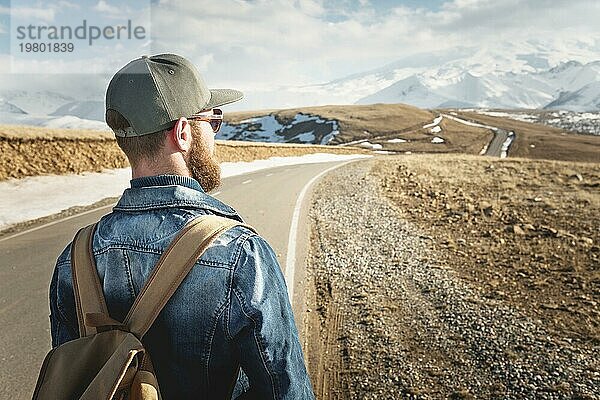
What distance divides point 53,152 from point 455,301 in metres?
18.1

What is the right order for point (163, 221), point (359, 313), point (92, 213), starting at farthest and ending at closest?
1. point (92, 213)
2. point (359, 313)
3. point (163, 221)

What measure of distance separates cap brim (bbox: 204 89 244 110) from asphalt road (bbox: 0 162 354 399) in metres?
3.51

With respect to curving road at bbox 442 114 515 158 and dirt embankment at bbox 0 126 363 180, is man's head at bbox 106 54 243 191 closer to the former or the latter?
dirt embankment at bbox 0 126 363 180

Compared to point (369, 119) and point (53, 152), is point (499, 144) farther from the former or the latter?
point (53, 152)

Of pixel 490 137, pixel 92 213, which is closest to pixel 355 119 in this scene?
pixel 490 137

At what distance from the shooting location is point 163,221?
5.41ft

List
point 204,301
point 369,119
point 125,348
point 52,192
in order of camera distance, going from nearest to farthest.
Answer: point 125,348, point 204,301, point 52,192, point 369,119

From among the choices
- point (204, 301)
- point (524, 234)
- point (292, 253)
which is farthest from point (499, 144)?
point (204, 301)

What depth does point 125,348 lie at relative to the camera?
1.44m

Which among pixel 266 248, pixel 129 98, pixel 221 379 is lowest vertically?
pixel 221 379

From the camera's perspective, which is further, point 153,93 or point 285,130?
point 285,130

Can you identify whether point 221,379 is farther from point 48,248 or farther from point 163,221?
point 48,248

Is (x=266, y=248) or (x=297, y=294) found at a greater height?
(x=266, y=248)

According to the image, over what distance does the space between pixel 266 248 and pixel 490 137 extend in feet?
351
